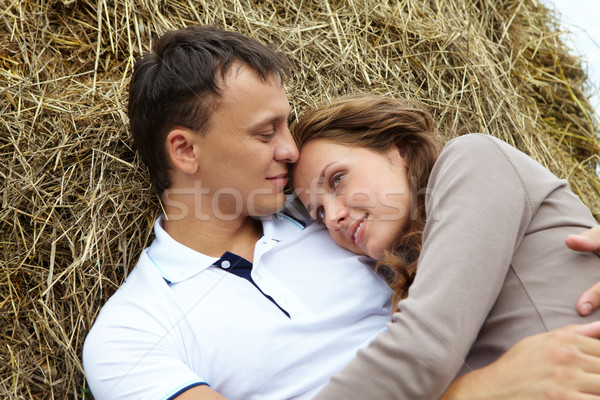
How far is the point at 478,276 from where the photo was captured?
1.31 meters

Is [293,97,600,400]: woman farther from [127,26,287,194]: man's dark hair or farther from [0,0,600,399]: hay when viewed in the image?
[0,0,600,399]: hay

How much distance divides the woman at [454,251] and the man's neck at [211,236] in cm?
34

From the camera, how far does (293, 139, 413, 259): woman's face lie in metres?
1.79

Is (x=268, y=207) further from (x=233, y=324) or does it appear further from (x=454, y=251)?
(x=454, y=251)

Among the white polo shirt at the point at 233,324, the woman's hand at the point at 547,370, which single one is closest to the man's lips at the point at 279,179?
the white polo shirt at the point at 233,324

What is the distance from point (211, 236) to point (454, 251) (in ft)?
3.27

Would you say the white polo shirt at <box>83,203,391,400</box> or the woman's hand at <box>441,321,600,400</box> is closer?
the woman's hand at <box>441,321,600,400</box>

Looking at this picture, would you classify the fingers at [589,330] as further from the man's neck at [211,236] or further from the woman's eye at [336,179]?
the man's neck at [211,236]

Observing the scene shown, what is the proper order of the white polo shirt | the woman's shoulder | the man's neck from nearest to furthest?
the woman's shoulder → the white polo shirt → the man's neck

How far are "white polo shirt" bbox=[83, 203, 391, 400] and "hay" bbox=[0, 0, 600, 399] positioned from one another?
205 mm

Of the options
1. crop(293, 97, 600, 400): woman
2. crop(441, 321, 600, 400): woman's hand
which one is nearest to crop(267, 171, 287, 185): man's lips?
crop(293, 97, 600, 400): woman

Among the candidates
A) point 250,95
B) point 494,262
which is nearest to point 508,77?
point 250,95

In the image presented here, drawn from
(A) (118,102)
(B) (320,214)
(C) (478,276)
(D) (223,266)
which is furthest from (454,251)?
(A) (118,102)

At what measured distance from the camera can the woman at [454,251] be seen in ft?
4.12
